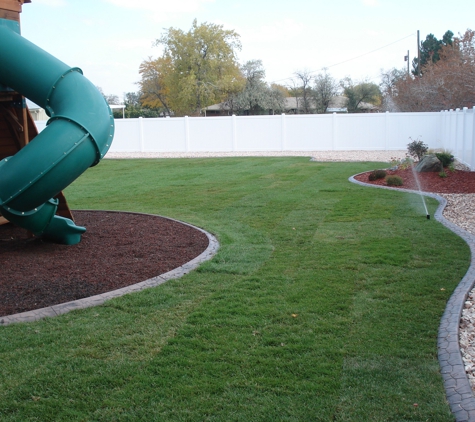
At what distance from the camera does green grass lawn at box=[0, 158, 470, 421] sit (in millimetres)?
3223

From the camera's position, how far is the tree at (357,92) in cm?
5606

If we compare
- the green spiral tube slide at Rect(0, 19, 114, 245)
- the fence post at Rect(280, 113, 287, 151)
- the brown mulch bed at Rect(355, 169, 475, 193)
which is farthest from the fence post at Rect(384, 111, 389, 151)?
the green spiral tube slide at Rect(0, 19, 114, 245)

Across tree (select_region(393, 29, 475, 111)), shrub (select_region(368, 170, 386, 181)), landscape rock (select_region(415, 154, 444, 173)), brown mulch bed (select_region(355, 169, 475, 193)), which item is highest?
tree (select_region(393, 29, 475, 111))

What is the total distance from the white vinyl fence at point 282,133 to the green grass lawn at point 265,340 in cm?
1890

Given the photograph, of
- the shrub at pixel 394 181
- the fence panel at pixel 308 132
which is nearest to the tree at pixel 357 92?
the fence panel at pixel 308 132

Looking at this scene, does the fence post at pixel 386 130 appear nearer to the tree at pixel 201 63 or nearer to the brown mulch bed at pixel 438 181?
the brown mulch bed at pixel 438 181

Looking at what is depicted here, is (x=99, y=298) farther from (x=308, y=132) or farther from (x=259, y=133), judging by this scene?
(x=259, y=133)

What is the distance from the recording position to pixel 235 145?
2786 cm

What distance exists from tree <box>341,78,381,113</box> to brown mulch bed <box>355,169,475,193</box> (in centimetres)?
4275

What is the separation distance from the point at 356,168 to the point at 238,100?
127 feet

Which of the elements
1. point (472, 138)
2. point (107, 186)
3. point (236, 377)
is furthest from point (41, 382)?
point (472, 138)

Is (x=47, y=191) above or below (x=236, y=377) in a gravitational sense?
above

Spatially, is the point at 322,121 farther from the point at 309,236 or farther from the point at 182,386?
the point at 182,386

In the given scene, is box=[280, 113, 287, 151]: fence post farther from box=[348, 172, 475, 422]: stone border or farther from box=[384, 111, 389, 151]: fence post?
box=[348, 172, 475, 422]: stone border
